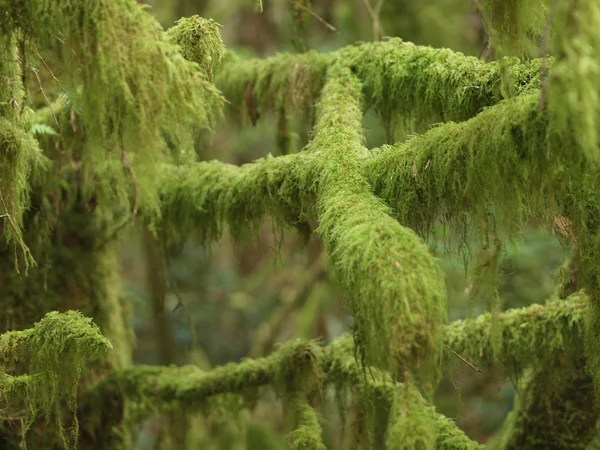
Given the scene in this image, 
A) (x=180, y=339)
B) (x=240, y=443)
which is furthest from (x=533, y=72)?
(x=180, y=339)

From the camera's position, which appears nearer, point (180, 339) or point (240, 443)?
point (240, 443)

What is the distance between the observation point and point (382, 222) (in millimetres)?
2439

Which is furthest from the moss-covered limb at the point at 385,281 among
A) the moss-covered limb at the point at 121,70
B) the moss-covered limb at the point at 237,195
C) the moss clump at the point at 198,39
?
the moss clump at the point at 198,39

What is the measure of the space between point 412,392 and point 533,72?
1483mm

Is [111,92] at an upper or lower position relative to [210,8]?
lower

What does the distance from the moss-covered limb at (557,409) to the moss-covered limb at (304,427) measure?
1344 mm

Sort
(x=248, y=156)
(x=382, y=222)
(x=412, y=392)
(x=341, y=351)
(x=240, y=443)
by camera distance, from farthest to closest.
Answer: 1. (x=248, y=156)
2. (x=240, y=443)
3. (x=341, y=351)
4. (x=382, y=222)
5. (x=412, y=392)

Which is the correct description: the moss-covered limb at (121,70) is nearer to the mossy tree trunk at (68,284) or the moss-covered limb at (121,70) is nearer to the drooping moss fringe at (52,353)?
the drooping moss fringe at (52,353)

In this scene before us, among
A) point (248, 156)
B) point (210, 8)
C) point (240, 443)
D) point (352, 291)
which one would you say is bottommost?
point (240, 443)

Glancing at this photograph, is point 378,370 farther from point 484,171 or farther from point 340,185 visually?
point 484,171

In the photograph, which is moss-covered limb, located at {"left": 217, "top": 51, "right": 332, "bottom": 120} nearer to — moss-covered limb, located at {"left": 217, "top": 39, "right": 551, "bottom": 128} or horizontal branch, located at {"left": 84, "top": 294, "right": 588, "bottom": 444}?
moss-covered limb, located at {"left": 217, "top": 39, "right": 551, "bottom": 128}

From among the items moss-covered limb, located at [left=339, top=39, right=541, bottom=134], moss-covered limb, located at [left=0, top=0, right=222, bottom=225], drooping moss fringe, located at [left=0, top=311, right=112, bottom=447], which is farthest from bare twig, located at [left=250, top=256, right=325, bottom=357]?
moss-covered limb, located at [left=0, top=0, right=222, bottom=225]

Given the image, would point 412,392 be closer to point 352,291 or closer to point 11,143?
point 352,291

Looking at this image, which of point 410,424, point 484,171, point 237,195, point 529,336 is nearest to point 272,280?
point 529,336
